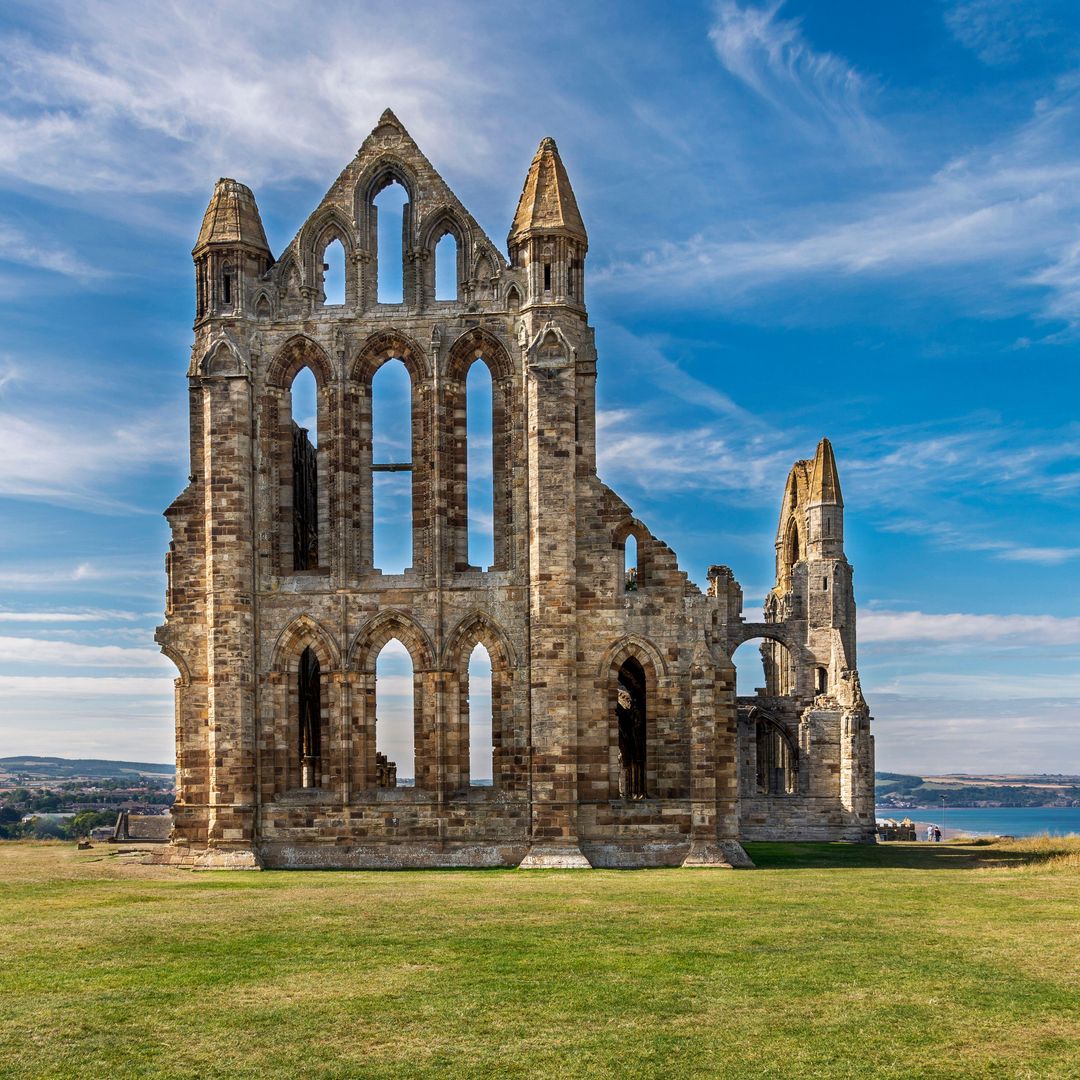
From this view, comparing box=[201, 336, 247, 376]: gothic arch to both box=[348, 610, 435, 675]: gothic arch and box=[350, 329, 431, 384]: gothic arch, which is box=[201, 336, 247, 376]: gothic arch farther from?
box=[348, 610, 435, 675]: gothic arch

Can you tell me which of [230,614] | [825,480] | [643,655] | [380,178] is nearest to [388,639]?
[230,614]

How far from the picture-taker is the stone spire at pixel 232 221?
2827 centimetres

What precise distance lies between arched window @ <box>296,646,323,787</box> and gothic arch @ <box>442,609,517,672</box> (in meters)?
5.27

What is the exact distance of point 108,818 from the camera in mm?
59906

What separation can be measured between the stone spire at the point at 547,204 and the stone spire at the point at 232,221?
566 cm

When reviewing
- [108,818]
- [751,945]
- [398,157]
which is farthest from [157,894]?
[108,818]

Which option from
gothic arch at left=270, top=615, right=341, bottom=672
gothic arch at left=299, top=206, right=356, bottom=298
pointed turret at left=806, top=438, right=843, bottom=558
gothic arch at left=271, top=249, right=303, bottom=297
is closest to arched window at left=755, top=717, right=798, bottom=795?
pointed turret at left=806, top=438, right=843, bottom=558

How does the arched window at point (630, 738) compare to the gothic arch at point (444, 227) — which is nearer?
the gothic arch at point (444, 227)

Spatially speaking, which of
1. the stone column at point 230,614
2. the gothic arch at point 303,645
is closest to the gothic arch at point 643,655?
the gothic arch at point 303,645

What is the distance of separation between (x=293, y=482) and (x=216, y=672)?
4.61m

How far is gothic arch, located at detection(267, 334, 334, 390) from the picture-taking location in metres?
28.2

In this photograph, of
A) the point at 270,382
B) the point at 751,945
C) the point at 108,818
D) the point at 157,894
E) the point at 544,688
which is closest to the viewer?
the point at 751,945

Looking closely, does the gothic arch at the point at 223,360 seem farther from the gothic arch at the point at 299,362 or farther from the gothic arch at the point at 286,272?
the gothic arch at the point at 286,272

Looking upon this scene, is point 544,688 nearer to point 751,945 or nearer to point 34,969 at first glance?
point 751,945
